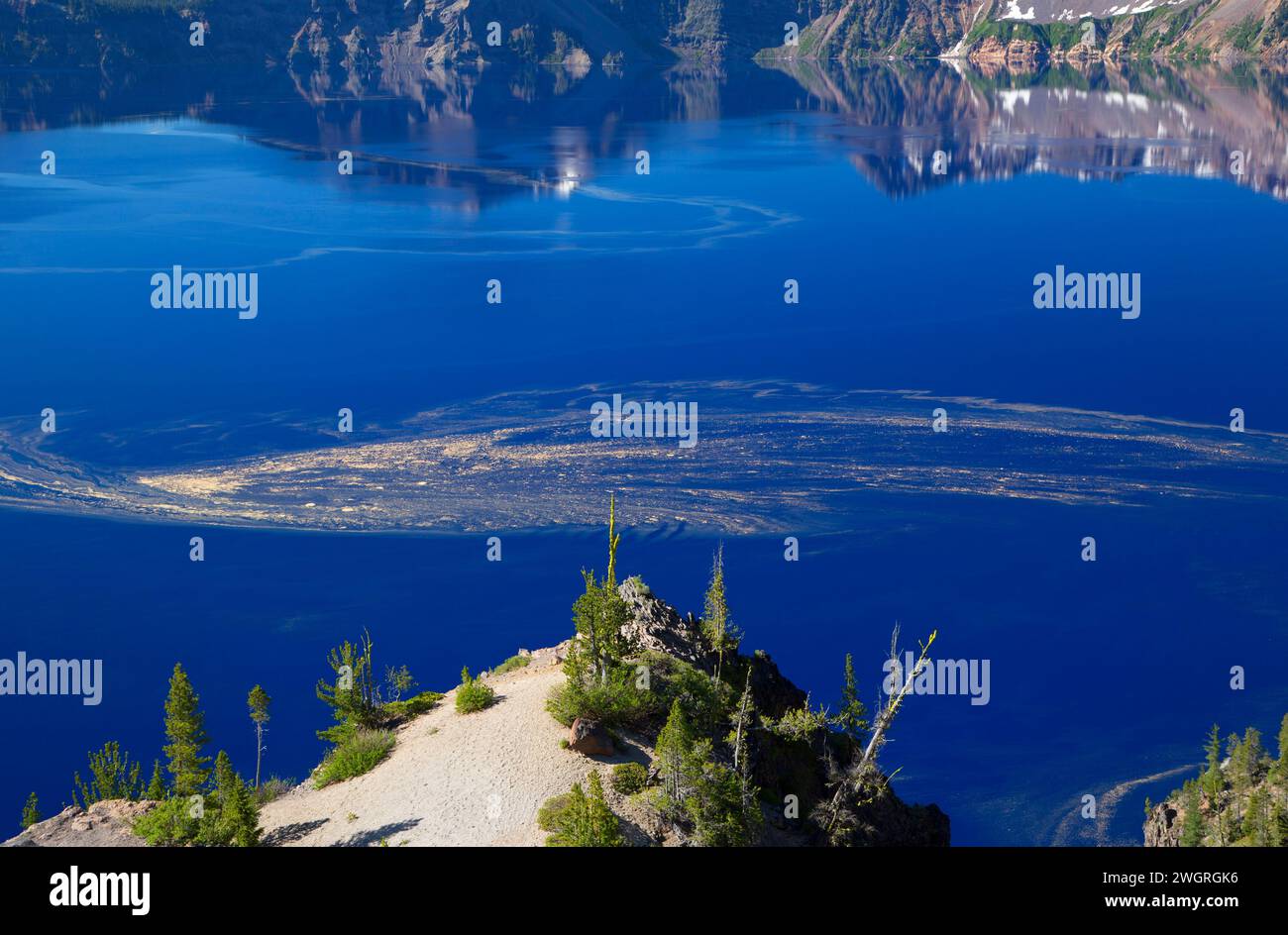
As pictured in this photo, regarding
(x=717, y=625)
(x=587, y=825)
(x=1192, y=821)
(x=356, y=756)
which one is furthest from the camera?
(x=1192, y=821)

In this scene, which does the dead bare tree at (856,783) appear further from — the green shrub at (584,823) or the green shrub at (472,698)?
the green shrub at (472,698)

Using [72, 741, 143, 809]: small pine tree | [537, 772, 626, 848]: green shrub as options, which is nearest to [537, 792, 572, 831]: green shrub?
[537, 772, 626, 848]: green shrub

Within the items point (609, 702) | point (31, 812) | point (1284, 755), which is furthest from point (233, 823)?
point (1284, 755)

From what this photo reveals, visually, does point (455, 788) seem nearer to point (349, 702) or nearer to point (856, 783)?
point (349, 702)

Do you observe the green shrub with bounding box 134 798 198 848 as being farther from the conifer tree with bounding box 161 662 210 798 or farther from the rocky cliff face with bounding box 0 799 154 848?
the conifer tree with bounding box 161 662 210 798

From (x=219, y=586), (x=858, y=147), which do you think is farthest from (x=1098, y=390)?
(x=858, y=147)
